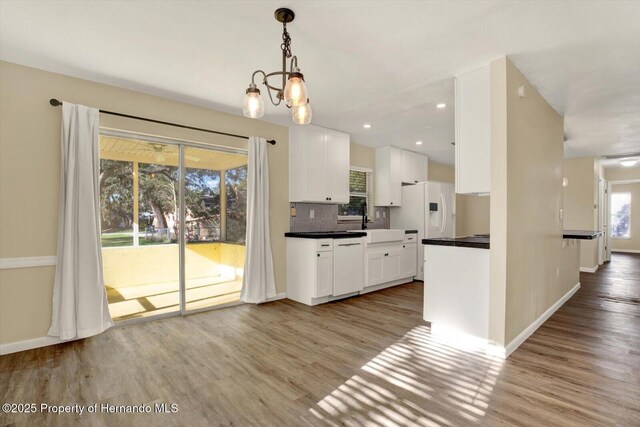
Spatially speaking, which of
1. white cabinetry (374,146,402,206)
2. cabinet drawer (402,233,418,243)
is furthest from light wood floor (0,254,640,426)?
white cabinetry (374,146,402,206)

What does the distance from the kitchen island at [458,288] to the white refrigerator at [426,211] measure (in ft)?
8.97

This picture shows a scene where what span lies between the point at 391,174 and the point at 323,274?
263cm

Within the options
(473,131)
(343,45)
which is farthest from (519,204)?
(343,45)

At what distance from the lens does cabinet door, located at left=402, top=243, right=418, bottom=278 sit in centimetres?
561

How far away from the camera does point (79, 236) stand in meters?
3.08

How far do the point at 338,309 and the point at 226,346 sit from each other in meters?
1.65

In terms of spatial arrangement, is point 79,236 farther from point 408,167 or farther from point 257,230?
point 408,167

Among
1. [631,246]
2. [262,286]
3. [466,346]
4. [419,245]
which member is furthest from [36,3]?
[631,246]

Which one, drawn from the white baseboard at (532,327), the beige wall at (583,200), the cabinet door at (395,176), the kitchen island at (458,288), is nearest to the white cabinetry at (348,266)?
the kitchen island at (458,288)

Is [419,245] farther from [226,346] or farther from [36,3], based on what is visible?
[36,3]

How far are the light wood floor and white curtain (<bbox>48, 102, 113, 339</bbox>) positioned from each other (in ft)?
0.74

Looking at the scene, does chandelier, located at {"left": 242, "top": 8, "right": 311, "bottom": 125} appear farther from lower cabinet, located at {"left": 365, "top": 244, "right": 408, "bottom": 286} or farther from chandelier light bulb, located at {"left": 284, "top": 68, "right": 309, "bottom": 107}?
lower cabinet, located at {"left": 365, "top": 244, "right": 408, "bottom": 286}

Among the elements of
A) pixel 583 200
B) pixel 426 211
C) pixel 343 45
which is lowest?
pixel 426 211

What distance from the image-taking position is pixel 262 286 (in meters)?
4.38
